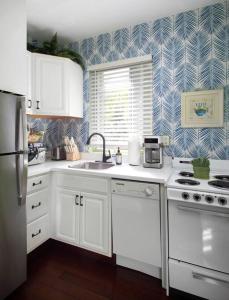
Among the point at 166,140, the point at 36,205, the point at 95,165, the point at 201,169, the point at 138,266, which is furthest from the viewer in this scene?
the point at 95,165

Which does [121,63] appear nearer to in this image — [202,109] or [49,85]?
[49,85]

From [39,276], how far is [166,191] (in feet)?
4.37

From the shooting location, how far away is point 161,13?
2.04m

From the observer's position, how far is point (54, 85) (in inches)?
90.6

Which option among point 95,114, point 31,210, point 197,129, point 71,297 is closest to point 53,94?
point 95,114

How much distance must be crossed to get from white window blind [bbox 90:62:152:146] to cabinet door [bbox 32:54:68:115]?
429 mm

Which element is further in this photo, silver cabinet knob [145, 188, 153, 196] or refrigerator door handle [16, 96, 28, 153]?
silver cabinet knob [145, 188, 153, 196]

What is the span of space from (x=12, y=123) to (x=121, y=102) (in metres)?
1.38

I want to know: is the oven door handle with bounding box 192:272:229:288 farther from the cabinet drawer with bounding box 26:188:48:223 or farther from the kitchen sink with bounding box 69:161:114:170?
the cabinet drawer with bounding box 26:188:48:223

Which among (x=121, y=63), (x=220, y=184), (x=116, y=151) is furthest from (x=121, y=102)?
(x=220, y=184)

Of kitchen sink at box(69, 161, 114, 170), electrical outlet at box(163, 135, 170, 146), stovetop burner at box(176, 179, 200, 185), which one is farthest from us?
kitchen sink at box(69, 161, 114, 170)

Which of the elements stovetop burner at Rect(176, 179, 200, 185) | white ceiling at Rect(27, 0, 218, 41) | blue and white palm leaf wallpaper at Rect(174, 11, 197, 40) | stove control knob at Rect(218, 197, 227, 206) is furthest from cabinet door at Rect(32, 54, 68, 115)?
stove control knob at Rect(218, 197, 227, 206)

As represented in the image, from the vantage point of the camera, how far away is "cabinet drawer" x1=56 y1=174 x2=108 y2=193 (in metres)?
1.82

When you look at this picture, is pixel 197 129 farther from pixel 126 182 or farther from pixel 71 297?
pixel 71 297
